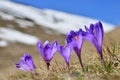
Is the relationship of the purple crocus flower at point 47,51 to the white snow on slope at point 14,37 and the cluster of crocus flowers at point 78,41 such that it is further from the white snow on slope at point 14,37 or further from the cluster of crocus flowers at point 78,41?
the white snow on slope at point 14,37

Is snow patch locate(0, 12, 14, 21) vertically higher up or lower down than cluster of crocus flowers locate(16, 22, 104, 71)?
higher up

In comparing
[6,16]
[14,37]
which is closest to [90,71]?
[14,37]

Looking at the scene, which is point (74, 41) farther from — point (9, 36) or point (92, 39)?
point (9, 36)

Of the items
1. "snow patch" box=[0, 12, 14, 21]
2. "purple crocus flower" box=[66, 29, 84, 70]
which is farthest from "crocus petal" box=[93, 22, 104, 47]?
"snow patch" box=[0, 12, 14, 21]

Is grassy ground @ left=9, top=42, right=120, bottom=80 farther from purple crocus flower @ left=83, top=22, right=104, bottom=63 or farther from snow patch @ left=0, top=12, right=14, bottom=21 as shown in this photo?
snow patch @ left=0, top=12, right=14, bottom=21

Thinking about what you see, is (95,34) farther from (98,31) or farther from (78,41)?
(78,41)

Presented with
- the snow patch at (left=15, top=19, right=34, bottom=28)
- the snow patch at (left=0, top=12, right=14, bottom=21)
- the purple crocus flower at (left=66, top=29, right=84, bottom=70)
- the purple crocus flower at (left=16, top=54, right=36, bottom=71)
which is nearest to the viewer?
the purple crocus flower at (left=66, top=29, right=84, bottom=70)
